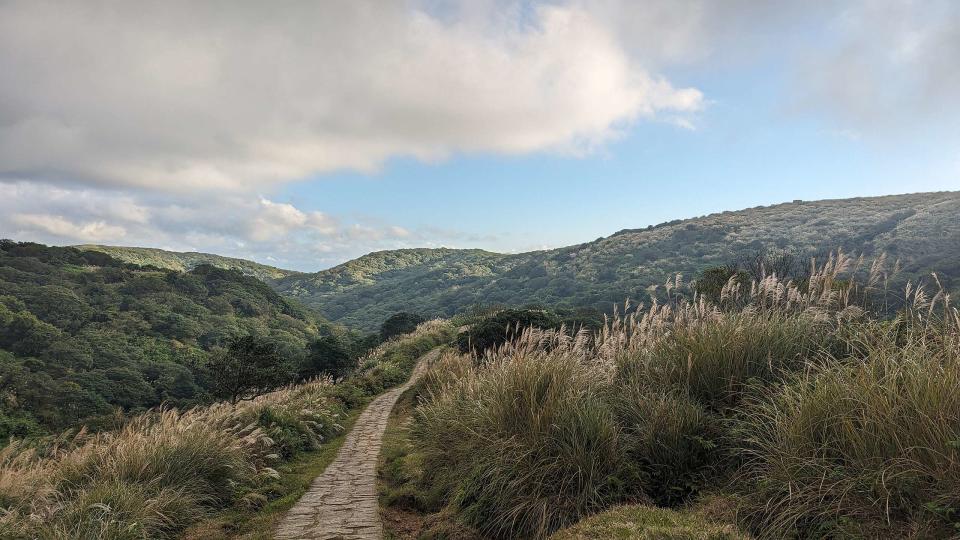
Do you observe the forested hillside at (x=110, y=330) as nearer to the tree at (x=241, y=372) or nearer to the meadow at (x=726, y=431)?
the tree at (x=241, y=372)

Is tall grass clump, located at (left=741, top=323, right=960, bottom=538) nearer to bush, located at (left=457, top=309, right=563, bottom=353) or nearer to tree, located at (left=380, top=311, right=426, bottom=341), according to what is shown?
bush, located at (left=457, top=309, right=563, bottom=353)

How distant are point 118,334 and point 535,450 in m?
75.9

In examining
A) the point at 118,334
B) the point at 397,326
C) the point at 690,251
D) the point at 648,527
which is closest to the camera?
the point at 648,527

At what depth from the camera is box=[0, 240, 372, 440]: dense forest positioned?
37.2 m

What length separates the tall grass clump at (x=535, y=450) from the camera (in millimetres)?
4520

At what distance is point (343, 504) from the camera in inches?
279

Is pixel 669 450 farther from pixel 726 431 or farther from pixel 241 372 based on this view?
pixel 241 372

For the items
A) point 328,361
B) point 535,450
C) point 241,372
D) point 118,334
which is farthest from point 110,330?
point 535,450

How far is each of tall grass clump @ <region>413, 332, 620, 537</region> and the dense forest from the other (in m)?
21.4

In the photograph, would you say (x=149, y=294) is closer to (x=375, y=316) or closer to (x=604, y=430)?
(x=375, y=316)

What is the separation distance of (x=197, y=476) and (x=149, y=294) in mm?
89308

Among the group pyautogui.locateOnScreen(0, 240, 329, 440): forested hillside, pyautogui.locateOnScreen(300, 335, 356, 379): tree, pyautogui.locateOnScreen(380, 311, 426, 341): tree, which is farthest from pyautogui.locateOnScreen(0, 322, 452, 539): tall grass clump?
pyautogui.locateOnScreen(380, 311, 426, 341): tree

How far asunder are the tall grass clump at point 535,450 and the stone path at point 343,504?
1.30 meters

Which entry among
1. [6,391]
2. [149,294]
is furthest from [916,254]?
[149,294]
